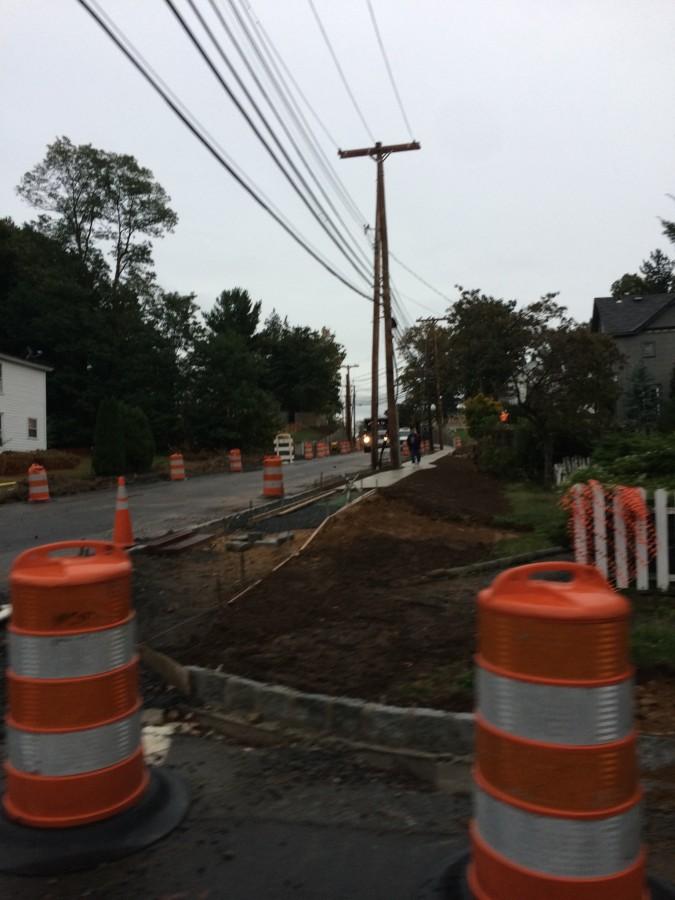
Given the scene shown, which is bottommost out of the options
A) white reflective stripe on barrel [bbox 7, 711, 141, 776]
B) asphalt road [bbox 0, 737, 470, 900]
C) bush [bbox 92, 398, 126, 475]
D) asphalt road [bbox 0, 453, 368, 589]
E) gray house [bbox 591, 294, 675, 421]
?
asphalt road [bbox 0, 737, 470, 900]

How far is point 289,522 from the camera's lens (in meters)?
12.1

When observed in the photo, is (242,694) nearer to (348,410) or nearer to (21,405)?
(21,405)

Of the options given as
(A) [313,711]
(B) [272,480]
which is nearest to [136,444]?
(B) [272,480]

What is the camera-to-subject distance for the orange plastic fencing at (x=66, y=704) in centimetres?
314

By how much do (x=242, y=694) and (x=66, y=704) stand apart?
156 centimetres

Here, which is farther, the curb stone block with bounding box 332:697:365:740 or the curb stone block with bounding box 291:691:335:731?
the curb stone block with bounding box 291:691:335:731

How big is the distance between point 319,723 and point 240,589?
11.2 ft

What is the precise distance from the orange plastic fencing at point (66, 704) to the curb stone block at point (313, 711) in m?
1.21

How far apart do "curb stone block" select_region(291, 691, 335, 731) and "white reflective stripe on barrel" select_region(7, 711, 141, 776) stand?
1.29 meters

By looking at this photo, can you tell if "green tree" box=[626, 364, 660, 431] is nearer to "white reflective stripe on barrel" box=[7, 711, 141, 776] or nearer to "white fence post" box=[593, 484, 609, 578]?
"white fence post" box=[593, 484, 609, 578]

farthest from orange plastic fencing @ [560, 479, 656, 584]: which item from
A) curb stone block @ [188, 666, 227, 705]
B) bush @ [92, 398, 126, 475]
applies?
bush @ [92, 398, 126, 475]

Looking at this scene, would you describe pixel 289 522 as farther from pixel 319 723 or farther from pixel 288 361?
pixel 288 361

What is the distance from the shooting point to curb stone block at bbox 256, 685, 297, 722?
4.35 metres

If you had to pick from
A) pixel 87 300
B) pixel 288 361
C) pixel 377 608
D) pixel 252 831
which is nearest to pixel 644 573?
pixel 377 608
